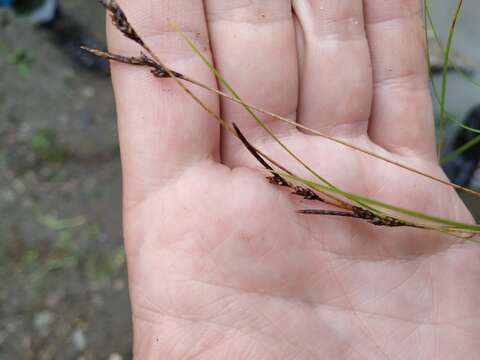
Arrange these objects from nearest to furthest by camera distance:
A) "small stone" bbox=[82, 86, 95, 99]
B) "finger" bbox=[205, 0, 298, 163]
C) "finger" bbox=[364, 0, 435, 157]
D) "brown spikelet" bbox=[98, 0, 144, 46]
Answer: "brown spikelet" bbox=[98, 0, 144, 46]
"finger" bbox=[205, 0, 298, 163]
"finger" bbox=[364, 0, 435, 157]
"small stone" bbox=[82, 86, 95, 99]

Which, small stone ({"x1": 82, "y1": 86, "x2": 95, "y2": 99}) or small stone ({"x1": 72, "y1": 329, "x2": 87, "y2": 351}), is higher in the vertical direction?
small stone ({"x1": 82, "y1": 86, "x2": 95, "y2": 99})

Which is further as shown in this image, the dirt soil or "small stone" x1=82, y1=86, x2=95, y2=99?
"small stone" x1=82, y1=86, x2=95, y2=99

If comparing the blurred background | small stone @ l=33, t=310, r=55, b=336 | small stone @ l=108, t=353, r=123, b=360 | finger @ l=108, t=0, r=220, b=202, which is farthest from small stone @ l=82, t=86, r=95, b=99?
finger @ l=108, t=0, r=220, b=202

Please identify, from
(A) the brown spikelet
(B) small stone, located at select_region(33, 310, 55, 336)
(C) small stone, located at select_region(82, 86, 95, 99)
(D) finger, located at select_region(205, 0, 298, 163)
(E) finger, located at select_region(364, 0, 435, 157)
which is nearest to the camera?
(A) the brown spikelet

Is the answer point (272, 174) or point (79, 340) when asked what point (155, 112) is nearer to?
point (272, 174)

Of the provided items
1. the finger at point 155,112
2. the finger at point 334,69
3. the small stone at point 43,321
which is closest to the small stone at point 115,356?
the small stone at point 43,321

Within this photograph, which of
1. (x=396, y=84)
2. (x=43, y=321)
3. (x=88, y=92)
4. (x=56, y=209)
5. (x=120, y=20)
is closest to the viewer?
(x=120, y=20)

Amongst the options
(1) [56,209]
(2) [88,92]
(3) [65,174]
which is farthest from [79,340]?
(2) [88,92]

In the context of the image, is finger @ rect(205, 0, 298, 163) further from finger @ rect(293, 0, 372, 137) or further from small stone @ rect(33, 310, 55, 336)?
small stone @ rect(33, 310, 55, 336)
